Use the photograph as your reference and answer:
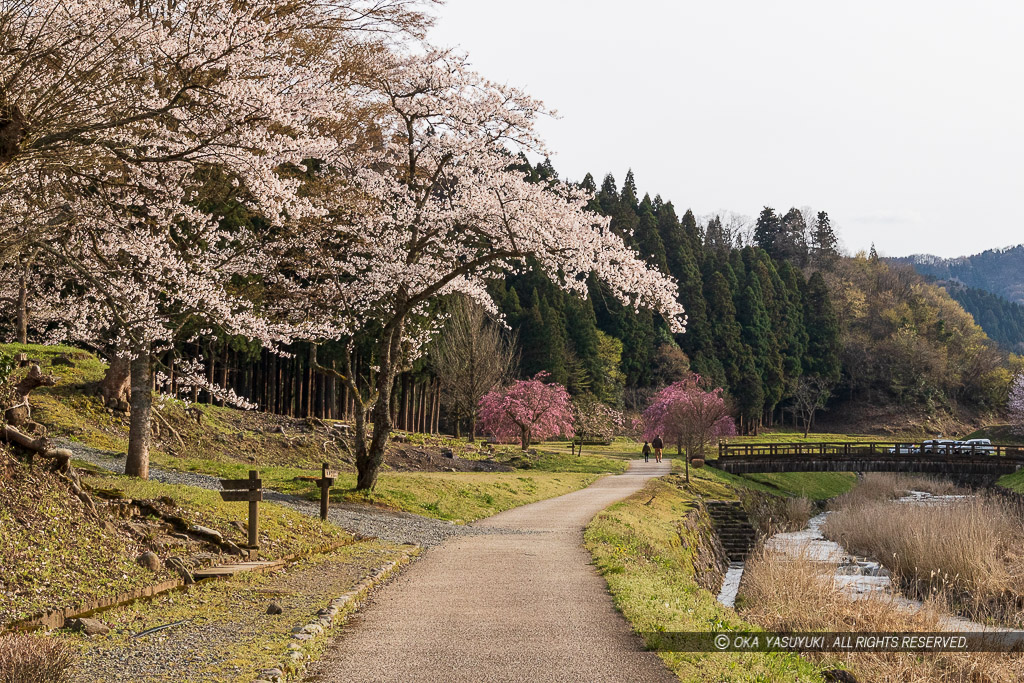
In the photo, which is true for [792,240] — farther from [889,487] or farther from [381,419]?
[381,419]

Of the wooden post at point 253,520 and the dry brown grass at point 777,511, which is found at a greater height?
the wooden post at point 253,520

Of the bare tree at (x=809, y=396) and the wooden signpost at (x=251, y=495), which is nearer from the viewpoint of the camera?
the wooden signpost at (x=251, y=495)

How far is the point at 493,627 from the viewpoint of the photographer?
8.86m

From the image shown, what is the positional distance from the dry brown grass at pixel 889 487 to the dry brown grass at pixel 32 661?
124 ft

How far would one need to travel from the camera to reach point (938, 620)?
488 inches

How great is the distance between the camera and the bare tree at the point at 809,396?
8381 centimetres

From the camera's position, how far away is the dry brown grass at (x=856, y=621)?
968cm

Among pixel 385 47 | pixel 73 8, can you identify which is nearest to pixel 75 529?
pixel 73 8

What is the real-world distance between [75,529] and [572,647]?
20.0 feet

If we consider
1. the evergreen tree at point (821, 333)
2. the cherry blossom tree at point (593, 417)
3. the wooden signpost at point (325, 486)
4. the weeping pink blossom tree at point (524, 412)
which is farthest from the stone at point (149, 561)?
the evergreen tree at point (821, 333)

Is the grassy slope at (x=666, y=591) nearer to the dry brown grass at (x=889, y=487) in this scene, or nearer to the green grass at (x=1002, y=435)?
the dry brown grass at (x=889, y=487)

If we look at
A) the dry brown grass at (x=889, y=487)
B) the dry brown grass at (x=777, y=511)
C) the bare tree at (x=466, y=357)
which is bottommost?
the dry brown grass at (x=777, y=511)

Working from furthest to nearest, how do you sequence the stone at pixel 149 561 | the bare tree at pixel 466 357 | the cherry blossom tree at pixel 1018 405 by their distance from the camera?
the cherry blossom tree at pixel 1018 405, the bare tree at pixel 466 357, the stone at pixel 149 561

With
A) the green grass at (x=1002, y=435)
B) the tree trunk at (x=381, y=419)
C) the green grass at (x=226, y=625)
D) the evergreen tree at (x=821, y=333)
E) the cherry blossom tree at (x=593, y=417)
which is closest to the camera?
the green grass at (x=226, y=625)
